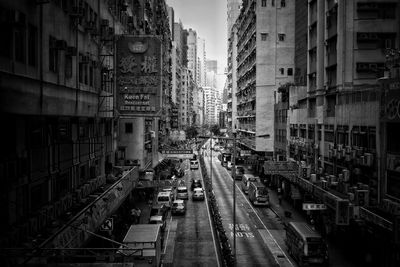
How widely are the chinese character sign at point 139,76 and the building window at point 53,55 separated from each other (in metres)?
6.90

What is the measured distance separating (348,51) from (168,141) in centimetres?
6040

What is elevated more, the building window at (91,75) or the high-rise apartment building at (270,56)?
the high-rise apartment building at (270,56)

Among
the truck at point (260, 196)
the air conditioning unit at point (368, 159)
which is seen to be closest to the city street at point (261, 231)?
the truck at point (260, 196)

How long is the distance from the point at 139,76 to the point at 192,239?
50.2 feet

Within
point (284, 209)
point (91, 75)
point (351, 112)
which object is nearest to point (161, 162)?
point (284, 209)

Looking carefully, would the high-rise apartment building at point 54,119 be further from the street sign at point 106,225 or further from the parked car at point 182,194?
the parked car at point 182,194

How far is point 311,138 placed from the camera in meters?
49.1

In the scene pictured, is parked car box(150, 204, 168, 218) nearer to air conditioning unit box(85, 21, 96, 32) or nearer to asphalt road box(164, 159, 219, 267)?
asphalt road box(164, 159, 219, 267)

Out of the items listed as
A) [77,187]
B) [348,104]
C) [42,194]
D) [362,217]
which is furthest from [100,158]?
[348,104]

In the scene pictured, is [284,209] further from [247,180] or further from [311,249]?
[311,249]

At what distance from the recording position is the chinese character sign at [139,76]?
89.0 ft

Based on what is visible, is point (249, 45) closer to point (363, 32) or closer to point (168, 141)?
point (168, 141)

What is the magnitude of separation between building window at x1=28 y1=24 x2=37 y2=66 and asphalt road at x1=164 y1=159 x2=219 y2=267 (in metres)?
17.2

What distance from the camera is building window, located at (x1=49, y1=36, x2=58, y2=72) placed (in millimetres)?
19830
